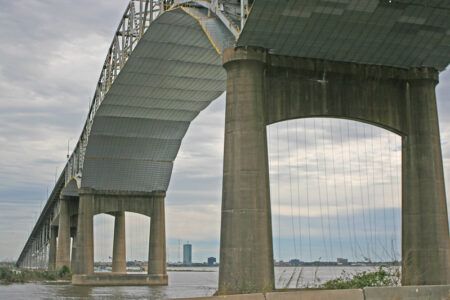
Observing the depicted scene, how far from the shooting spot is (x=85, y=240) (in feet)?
232

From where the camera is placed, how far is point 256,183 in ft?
86.9

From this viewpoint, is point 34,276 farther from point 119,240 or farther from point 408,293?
point 408,293

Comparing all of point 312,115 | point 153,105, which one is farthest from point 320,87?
point 153,105

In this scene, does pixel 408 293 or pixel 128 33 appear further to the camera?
pixel 128 33

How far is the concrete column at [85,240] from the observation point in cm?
7069

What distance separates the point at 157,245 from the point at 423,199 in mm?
47121

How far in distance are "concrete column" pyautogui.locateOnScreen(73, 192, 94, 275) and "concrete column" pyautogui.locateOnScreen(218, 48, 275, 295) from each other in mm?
46828

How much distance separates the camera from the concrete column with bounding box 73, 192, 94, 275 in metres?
70.7

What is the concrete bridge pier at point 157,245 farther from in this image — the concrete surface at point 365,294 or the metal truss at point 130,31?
the concrete surface at point 365,294

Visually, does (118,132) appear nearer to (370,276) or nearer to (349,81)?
(349,81)

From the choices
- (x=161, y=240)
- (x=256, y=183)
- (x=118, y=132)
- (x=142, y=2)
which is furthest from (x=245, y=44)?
(x=161, y=240)

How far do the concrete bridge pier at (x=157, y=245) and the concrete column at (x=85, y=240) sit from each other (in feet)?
21.5

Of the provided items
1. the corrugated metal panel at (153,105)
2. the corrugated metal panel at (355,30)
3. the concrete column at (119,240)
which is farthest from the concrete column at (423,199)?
the concrete column at (119,240)

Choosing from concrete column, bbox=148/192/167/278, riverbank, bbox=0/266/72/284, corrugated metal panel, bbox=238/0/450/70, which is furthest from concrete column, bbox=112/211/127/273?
corrugated metal panel, bbox=238/0/450/70
